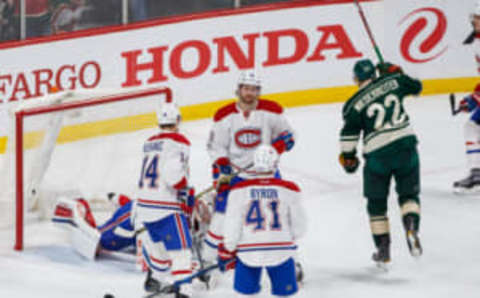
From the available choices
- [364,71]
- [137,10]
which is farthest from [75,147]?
[137,10]

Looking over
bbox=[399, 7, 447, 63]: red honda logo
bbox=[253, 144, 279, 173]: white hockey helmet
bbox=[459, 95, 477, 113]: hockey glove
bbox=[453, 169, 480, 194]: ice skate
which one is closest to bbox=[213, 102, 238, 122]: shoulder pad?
bbox=[253, 144, 279, 173]: white hockey helmet

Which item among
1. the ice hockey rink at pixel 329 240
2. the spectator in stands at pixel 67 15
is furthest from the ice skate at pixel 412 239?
the spectator in stands at pixel 67 15

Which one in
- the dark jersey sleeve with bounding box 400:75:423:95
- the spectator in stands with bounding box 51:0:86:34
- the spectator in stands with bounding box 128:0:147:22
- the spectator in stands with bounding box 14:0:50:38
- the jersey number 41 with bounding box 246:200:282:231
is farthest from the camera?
the spectator in stands with bounding box 128:0:147:22

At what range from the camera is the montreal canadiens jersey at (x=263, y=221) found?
4.38 meters

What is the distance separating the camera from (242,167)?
17.7 feet

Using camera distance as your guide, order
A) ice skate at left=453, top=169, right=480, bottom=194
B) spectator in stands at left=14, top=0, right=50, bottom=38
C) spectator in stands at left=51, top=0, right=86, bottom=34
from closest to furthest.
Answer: ice skate at left=453, top=169, right=480, bottom=194, spectator in stands at left=14, top=0, right=50, bottom=38, spectator in stands at left=51, top=0, right=86, bottom=34

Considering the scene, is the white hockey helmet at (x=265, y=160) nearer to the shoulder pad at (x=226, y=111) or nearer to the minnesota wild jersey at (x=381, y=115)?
the shoulder pad at (x=226, y=111)

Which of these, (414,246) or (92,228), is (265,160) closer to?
(414,246)

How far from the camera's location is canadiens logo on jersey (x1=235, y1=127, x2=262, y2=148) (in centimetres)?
536

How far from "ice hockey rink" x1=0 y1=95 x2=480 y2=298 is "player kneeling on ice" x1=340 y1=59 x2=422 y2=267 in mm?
299

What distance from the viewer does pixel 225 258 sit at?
4484 mm

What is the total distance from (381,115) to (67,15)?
Answer: 4111 mm

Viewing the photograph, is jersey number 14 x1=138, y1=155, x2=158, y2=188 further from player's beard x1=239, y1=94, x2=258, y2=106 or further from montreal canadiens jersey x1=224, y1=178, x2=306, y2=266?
montreal canadiens jersey x1=224, y1=178, x2=306, y2=266

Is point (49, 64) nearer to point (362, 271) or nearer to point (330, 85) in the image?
point (330, 85)
